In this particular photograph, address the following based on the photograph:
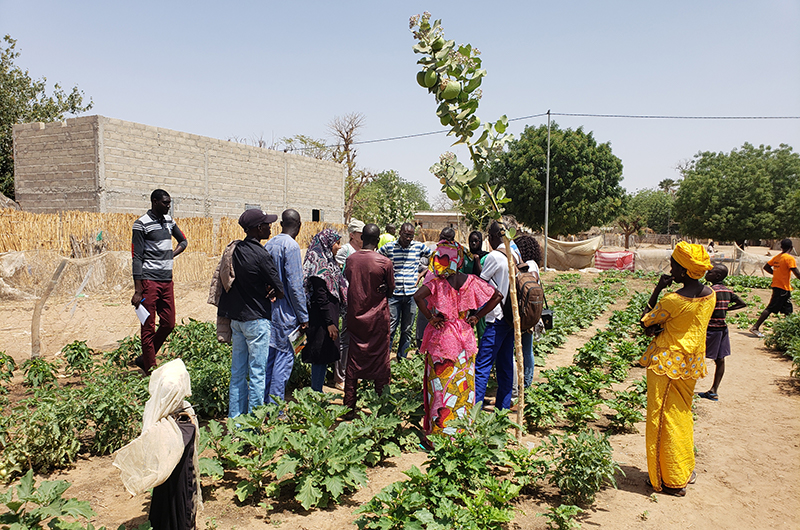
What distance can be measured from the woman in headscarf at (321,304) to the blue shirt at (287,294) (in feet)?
1.04

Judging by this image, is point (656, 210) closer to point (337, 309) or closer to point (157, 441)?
point (337, 309)

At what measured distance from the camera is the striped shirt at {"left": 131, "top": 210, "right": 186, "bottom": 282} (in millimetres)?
5645

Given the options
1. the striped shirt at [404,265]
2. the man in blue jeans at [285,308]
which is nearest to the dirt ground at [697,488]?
the man in blue jeans at [285,308]

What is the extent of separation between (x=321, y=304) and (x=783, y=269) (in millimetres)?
8994

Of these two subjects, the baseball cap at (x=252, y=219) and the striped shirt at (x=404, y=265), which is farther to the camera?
the striped shirt at (x=404, y=265)

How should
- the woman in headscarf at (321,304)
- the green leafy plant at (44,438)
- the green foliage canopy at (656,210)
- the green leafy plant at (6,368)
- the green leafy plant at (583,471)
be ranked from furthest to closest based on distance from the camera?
the green foliage canopy at (656,210) → the green leafy plant at (6,368) → the woman in headscarf at (321,304) → the green leafy plant at (44,438) → the green leafy plant at (583,471)

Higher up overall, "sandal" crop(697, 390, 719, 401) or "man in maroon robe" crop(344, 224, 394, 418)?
"man in maroon robe" crop(344, 224, 394, 418)

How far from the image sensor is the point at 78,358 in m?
6.05

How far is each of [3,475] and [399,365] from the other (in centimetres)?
375

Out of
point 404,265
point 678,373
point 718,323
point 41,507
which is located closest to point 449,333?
point 678,373

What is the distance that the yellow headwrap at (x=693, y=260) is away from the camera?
372cm

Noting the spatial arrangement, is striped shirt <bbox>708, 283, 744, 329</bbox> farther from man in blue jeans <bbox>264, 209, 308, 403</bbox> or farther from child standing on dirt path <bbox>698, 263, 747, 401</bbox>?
man in blue jeans <bbox>264, 209, 308, 403</bbox>

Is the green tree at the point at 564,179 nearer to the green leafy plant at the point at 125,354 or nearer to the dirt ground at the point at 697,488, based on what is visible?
the dirt ground at the point at 697,488

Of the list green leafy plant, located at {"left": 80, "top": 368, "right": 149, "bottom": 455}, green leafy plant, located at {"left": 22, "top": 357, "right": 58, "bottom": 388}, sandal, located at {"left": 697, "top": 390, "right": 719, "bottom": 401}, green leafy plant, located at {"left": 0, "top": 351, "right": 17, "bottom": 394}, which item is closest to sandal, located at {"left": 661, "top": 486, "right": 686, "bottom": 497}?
sandal, located at {"left": 697, "top": 390, "right": 719, "bottom": 401}
